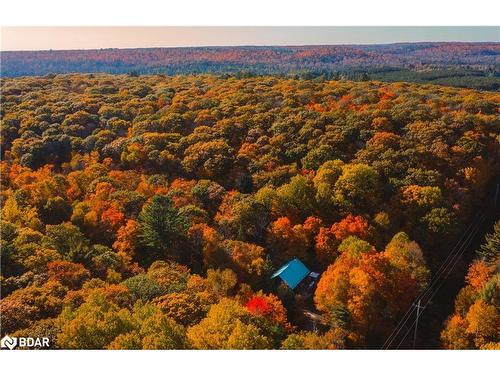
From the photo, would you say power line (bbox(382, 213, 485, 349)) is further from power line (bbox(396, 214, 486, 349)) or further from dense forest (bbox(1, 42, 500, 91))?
dense forest (bbox(1, 42, 500, 91))

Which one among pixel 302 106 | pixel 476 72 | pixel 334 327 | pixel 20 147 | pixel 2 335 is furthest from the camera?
pixel 476 72

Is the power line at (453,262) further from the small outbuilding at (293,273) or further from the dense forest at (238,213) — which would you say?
the small outbuilding at (293,273)

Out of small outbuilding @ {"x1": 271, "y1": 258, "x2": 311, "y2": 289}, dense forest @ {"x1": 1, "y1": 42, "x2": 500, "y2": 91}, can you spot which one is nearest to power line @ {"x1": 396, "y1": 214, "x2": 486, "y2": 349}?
small outbuilding @ {"x1": 271, "y1": 258, "x2": 311, "y2": 289}

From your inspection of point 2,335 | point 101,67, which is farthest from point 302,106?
point 101,67

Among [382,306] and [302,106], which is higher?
[302,106]

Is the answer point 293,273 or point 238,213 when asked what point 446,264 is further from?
point 238,213

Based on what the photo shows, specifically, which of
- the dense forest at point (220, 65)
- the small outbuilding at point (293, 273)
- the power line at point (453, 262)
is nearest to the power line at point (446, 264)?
the power line at point (453, 262)

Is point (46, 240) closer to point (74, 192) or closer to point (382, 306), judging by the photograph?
point (74, 192)
